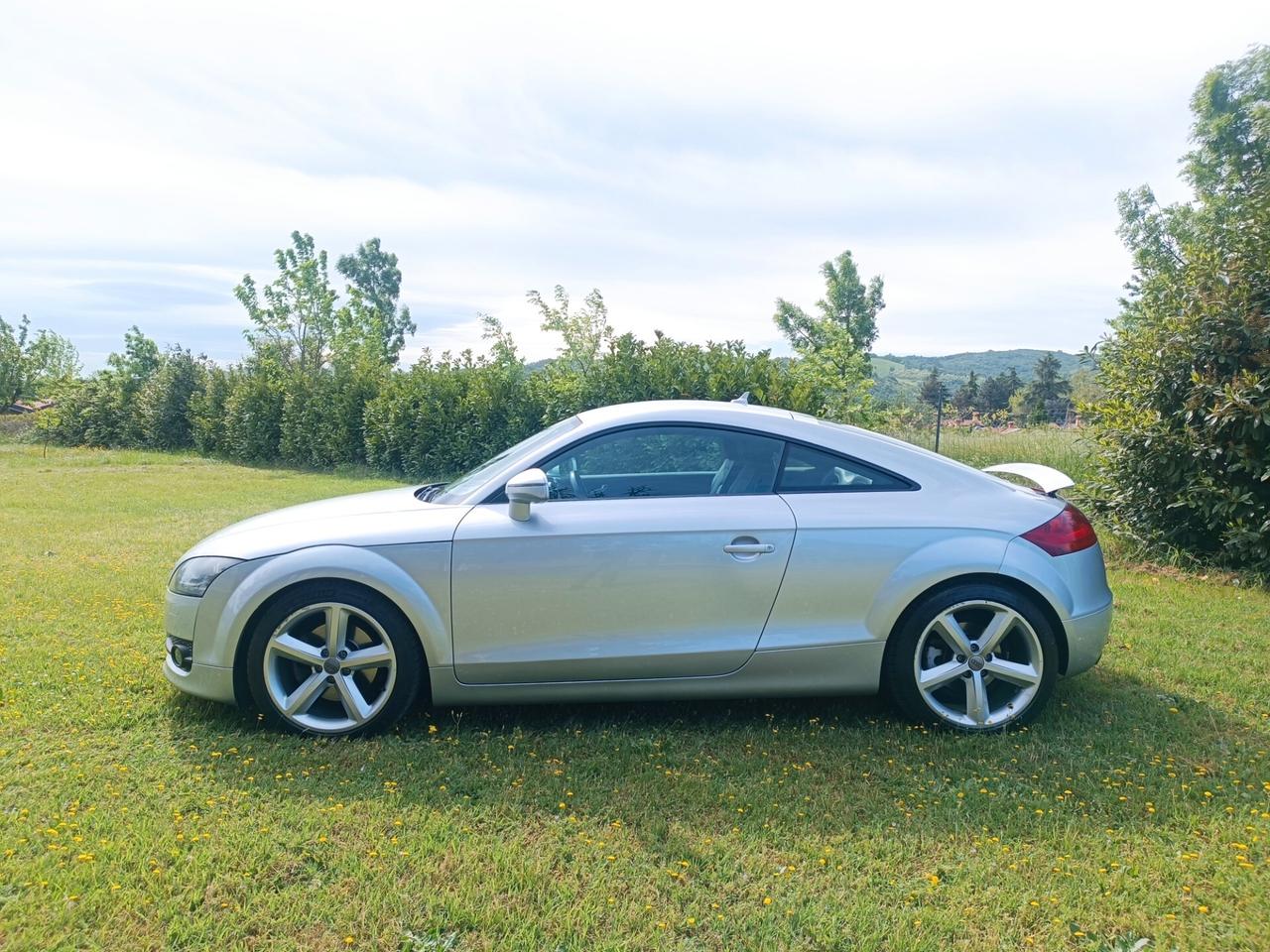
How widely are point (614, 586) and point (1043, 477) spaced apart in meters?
2.31

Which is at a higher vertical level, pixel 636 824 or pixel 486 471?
pixel 486 471

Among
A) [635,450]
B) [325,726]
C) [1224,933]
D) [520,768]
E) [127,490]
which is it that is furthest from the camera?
[127,490]

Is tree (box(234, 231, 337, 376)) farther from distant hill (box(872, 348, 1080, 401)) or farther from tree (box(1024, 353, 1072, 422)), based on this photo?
distant hill (box(872, 348, 1080, 401))

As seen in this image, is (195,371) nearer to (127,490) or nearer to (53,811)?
(127,490)

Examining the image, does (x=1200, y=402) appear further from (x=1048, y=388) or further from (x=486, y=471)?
(x=1048, y=388)

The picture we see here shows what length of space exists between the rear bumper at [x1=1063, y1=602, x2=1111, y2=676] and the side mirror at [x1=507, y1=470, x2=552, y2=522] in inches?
93.3

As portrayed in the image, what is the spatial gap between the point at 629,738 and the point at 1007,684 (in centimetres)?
174

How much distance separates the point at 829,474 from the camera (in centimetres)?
402

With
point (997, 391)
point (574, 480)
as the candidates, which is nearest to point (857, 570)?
point (574, 480)

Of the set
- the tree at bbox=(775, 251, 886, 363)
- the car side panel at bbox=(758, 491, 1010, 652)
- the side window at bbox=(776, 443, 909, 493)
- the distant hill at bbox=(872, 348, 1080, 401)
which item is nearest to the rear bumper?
the car side panel at bbox=(758, 491, 1010, 652)

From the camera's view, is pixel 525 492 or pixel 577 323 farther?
pixel 577 323

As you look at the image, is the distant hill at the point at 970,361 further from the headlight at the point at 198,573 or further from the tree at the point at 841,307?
the headlight at the point at 198,573

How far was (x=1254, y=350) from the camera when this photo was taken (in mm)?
7273

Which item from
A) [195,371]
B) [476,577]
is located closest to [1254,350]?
[476,577]
